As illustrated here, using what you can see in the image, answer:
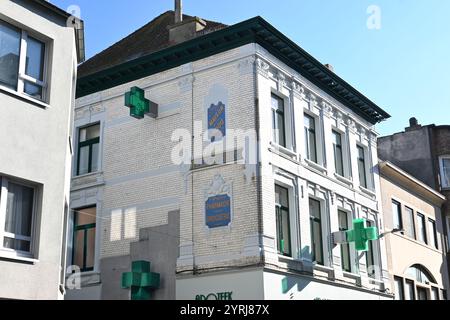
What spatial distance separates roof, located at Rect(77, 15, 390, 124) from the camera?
22.3 m

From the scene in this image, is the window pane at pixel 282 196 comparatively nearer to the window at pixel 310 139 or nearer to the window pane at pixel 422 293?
the window at pixel 310 139

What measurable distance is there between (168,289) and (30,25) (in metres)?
10.5

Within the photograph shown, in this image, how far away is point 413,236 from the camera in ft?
105

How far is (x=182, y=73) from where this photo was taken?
926 inches

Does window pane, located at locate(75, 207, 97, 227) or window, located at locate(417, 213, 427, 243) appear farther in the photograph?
A: window, located at locate(417, 213, 427, 243)

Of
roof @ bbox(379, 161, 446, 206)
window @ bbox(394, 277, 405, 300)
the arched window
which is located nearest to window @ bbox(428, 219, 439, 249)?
roof @ bbox(379, 161, 446, 206)

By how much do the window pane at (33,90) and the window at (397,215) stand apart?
2037cm

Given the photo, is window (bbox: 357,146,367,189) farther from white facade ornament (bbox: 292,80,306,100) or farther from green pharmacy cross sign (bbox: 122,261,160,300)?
green pharmacy cross sign (bbox: 122,261,160,300)

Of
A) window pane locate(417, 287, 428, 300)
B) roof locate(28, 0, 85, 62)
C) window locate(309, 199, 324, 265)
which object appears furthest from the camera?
window pane locate(417, 287, 428, 300)

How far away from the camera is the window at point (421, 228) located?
3309 cm

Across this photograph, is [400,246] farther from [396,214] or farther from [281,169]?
[281,169]

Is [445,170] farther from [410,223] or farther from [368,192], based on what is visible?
[368,192]

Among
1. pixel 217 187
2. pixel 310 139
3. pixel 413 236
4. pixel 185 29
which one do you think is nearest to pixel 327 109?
pixel 310 139

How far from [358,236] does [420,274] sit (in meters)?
9.58
